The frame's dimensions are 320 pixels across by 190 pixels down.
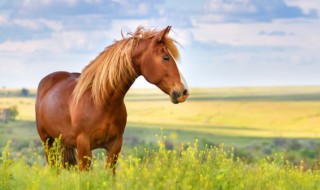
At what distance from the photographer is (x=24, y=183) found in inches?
431

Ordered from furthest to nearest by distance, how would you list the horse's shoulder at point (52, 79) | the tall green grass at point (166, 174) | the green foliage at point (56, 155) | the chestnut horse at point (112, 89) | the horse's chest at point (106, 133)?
the horse's shoulder at point (52, 79)
the horse's chest at point (106, 133)
the green foliage at point (56, 155)
the chestnut horse at point (112, 89)
the tall green grass at point (166, 174)

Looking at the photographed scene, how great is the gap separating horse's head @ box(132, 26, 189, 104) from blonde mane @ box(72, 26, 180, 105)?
0.07 meters

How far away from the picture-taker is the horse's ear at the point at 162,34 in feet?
36.1

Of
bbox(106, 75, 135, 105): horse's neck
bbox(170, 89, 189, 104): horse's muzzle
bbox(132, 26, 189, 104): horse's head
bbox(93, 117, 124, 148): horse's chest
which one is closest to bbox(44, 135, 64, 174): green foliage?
bbox(93, 117, 124, 148): horse's chest

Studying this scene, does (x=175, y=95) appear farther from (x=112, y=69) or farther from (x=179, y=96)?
(x=112, y=69)

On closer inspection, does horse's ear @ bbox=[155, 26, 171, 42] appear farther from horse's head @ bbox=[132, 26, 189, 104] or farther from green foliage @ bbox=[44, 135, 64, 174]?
green foliage @ bbox=[44, 135, 64, 174]

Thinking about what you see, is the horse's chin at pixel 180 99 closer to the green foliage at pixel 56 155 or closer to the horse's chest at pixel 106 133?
the horse's chest at pixel 106 133

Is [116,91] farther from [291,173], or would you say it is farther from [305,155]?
[305,155]

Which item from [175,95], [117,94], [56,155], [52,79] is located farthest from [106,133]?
[52,79]

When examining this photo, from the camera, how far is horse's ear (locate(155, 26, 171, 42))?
11.0m

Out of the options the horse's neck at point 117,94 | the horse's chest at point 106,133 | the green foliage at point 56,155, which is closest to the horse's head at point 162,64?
the horse's neck at point 117,94

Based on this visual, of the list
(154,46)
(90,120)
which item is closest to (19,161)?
(90,120)

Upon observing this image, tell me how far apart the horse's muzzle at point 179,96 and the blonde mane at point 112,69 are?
0.64 meters

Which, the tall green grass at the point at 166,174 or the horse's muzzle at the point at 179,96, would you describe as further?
the horse's muzzle at the point at 179,96
